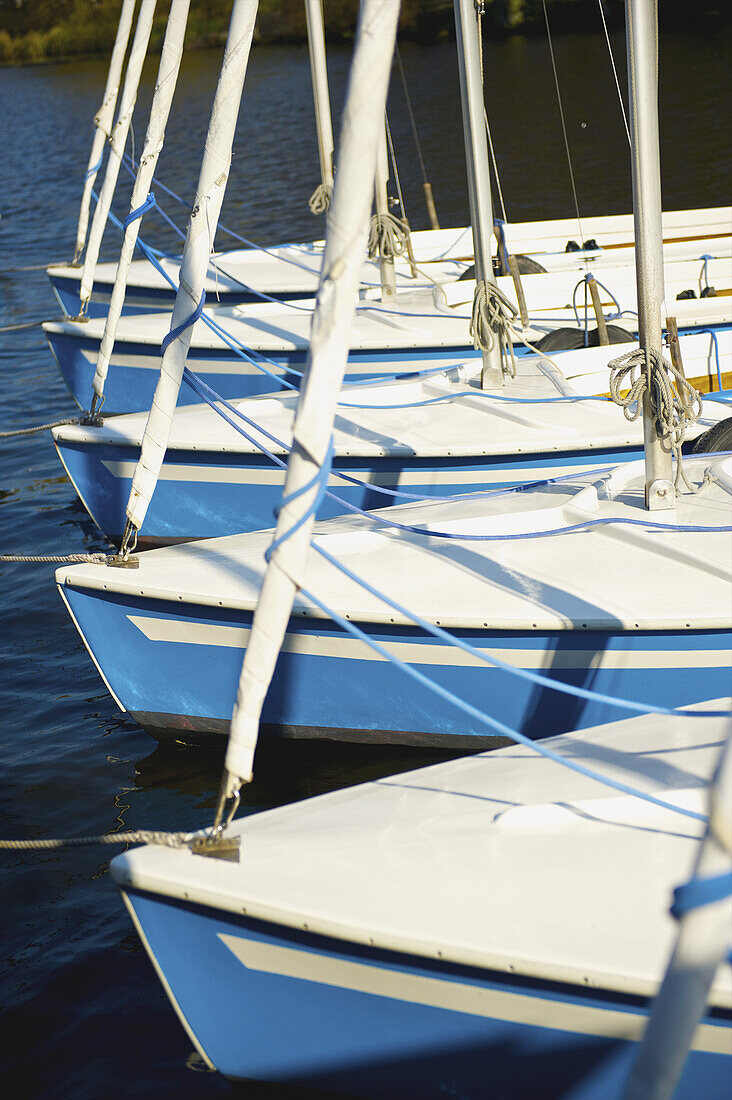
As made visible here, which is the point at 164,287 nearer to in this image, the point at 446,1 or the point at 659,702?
the point at 659,702

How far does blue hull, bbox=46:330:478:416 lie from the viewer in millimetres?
10461

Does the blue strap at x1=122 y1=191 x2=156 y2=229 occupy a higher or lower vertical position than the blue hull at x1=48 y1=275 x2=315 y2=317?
higher

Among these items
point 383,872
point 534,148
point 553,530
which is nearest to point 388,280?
point 553,530

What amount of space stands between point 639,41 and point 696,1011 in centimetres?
464

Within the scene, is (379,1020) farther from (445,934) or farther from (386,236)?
(386,236)

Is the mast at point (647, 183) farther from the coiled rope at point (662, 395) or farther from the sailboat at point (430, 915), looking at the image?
the sailboat at point (430, 915)

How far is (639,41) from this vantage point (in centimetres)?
537

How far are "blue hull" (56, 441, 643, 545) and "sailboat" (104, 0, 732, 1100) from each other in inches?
152

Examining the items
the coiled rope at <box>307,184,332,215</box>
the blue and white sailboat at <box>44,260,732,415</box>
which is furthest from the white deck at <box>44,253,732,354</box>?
the coiled rope at <box>307,184,332,215</box>

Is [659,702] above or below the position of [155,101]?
below

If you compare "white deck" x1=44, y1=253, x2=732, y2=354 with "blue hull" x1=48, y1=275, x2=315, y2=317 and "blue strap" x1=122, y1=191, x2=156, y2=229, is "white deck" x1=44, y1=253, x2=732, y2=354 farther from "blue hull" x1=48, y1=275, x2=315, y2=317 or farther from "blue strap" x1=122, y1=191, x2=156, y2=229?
"blue strap" x1=122, y1=191, x2=156, y2=229

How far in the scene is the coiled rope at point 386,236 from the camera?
1112 cm

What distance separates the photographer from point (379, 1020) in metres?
3.64

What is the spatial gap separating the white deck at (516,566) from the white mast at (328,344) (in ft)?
6.19
